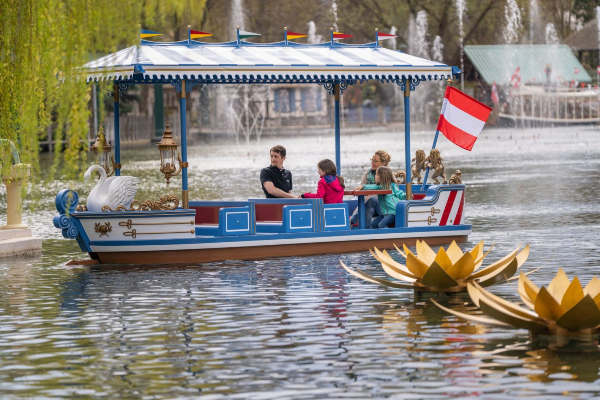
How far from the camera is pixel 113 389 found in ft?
29.9

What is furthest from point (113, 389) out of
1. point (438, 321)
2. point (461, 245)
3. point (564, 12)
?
point (564, 12)

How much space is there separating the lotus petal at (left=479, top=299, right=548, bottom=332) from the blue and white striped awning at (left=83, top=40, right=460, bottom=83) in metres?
6.98

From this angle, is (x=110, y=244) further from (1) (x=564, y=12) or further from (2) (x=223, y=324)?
(1) (x=564, y=12)

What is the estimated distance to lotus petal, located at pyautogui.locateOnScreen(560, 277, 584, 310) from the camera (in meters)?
10.2

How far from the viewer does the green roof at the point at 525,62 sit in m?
73.9

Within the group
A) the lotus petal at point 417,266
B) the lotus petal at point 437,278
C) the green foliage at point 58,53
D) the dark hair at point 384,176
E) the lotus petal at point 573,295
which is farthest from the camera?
the dark hair at point 384,176

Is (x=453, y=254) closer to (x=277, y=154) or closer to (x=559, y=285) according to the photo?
(x=559, y=285)

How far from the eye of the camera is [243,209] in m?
16.8

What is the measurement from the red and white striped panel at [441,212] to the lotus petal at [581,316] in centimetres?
761

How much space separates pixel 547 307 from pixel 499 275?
116 inches

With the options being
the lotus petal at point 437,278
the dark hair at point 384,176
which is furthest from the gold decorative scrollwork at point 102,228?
the lotus petal at point 437,278

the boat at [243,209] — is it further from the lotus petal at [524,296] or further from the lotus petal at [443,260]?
the lotus petal at [524,296]

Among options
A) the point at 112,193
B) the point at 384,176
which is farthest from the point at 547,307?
the point at 112,193

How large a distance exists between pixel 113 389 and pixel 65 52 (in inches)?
156
